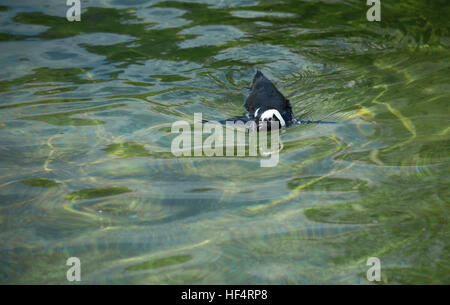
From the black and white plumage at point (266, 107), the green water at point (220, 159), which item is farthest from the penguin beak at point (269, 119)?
the green water at point (220, 159)

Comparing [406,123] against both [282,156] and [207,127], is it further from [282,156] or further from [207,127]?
[207,127]

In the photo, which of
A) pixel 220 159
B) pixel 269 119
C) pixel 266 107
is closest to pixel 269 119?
pixel 269 119

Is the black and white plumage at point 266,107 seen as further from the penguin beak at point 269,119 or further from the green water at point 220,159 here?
the green water at point 220,159

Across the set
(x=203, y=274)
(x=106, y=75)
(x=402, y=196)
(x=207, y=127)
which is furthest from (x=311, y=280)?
(x=106, y=75)

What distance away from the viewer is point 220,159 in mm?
4465

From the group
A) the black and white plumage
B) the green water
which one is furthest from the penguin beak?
the green water

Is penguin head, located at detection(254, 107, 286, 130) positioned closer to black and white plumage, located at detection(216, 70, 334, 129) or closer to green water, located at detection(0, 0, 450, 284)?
black and white plumage, located at detection(216, 70, 334, 129)

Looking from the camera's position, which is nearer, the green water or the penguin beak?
the green water

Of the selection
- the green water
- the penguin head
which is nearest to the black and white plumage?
the penguin head

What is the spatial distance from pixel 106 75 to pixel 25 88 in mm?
Answer: 1058

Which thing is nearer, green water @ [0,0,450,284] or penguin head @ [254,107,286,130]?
green water @ [0,0,450,284]

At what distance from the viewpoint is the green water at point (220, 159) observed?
3.18m

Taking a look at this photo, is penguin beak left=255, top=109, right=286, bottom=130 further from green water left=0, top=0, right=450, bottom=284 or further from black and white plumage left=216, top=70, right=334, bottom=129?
green water left=0, top=0, right=450, bottom=284

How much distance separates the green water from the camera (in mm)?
3180
